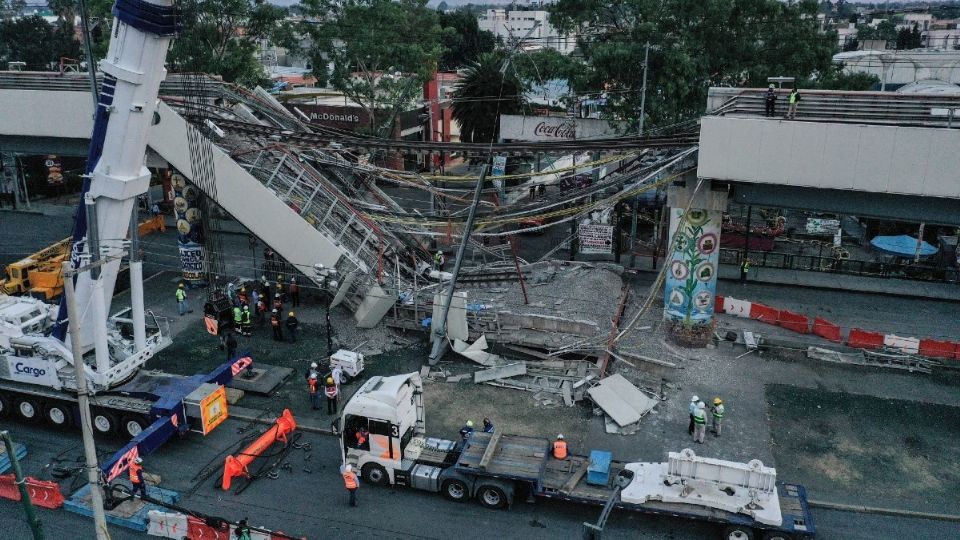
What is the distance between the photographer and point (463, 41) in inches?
4350

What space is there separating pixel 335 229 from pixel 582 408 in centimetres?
1375

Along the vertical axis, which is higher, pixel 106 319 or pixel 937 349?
pixel 106 319

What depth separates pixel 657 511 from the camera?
17312 mm

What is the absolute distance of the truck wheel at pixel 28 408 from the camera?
22.4m

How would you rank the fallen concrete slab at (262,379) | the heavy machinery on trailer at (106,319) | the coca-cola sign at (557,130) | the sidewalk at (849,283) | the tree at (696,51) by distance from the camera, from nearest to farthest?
the heavy machinery on trailer at (106,319), the fallen concrete slab at (262,379), the sidewalk at (849,283), the tree at (696,51), the coca-cola sign at (557,130)

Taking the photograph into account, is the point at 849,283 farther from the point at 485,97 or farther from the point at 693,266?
the point at 485,97

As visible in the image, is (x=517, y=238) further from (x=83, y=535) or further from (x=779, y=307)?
(x=83, y=535)

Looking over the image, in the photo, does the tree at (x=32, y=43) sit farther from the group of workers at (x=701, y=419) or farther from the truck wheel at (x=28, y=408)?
the group of workers at (x=701, y=419)

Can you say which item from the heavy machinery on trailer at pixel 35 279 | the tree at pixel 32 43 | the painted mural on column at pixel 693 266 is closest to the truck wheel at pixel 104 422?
the heavy machinery on trailer at pixel 35 279

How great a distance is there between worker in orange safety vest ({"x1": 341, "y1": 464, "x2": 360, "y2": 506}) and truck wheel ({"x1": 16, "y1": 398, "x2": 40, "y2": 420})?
10417 millimetres

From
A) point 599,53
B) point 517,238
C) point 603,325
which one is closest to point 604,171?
point 517,238

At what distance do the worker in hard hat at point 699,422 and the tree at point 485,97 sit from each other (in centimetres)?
3341

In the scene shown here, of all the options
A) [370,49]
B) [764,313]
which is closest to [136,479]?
[764,313]

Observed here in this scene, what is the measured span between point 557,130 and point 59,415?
1213 inches
